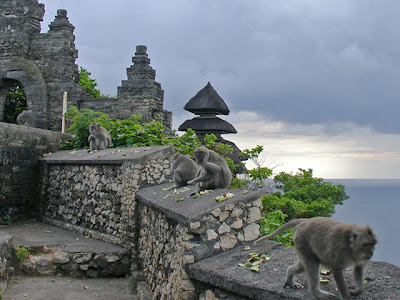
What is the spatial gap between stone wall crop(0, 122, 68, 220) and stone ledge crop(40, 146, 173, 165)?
1.11 m

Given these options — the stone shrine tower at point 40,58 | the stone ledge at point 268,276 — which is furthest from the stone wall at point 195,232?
the stone shrine tower at point 40,58

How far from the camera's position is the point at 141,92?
1712cm

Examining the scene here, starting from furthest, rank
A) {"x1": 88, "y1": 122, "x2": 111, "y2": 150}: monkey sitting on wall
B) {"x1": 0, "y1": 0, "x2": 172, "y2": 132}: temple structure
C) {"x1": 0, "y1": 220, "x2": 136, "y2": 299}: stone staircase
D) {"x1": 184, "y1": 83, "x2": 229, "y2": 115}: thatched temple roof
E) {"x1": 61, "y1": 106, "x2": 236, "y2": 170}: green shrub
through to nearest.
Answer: {"x1": 0, "y1": 0, "x2": 172, "y2": 132}: temple structure
{"x1": 184, "y1": 83, "x2": 229, "y2": 115}: thatched temple roof
{"x1": 61, "y1": 106, "x2": 236, "y2": 170}: green shrub
{"x1": 88, "y1": 122, "x2": 111, "y2": 150}: monkey sitting on wall
{"x1": 0, "y1": 220, "x2": 136, "y2": 299}: stone staircase

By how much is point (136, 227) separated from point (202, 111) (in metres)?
10.0

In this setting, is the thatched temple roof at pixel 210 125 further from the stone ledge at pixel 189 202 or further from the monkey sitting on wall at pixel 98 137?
the stone ledge at pixel 189 202

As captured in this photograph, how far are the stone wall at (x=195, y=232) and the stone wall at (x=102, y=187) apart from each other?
7.19ft

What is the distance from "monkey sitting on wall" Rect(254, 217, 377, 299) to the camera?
3092 millimetres

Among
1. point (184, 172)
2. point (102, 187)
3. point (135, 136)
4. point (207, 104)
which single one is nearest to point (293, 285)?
point (184, 172)

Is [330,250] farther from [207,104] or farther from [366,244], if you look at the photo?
[207,104]

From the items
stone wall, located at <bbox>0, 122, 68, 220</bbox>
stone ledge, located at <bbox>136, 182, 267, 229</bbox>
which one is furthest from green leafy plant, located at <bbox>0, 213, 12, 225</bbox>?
stone ledge, located at <bbox>136, 182, 267, 229</bbox>

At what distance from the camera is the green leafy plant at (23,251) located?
7.61m

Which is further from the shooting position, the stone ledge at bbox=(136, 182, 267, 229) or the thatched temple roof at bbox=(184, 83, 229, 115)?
the thatched temple roof at bbox=(184, 83, 229, 115)

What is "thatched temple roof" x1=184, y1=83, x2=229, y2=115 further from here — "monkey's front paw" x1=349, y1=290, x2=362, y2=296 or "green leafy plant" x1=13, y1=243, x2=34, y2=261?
"monkey's front paw" x1=349, y1=290, x2=362, y2=296

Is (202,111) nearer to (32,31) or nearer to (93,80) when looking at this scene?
(32,31)
